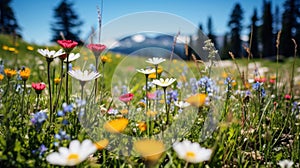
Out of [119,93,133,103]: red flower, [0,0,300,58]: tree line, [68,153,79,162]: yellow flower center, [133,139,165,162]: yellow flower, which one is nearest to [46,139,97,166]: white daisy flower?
[68,153,79,162]: yellow flower center

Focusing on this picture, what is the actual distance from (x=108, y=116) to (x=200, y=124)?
608mm

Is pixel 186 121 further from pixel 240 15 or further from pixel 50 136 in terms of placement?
pixel 240 15

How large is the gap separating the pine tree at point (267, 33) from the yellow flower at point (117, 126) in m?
40.1

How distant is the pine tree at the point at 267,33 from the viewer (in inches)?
1540

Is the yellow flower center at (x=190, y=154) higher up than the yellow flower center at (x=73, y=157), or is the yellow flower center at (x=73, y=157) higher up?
the yellow flower center at (x=190, y=154)

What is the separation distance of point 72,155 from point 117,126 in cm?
39

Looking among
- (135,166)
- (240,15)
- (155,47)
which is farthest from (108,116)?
(240,15)

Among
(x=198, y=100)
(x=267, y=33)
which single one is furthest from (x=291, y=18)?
(x=198, y=100)

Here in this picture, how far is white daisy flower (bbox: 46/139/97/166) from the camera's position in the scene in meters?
1.15

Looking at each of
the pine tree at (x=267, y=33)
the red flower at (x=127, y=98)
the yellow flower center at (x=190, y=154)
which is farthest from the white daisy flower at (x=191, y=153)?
the pine tree at (x=267, y=33)

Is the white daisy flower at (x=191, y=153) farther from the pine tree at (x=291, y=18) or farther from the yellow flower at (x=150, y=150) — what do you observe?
the pine tree at (x=291, y=18)

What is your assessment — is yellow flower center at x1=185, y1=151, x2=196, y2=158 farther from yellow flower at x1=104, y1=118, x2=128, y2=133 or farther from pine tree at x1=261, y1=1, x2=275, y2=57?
pine tree at x1=261, y1=1, x2=275, y2=57

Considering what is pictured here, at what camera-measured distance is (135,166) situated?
1.53 m

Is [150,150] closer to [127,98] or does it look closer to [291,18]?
[127,98]
